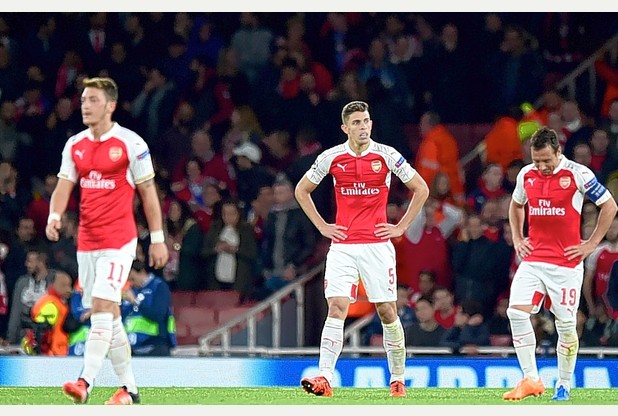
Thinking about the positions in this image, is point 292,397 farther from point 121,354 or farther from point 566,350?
point 566,350

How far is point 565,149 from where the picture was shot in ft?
58.8

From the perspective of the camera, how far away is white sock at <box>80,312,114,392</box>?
10.7m

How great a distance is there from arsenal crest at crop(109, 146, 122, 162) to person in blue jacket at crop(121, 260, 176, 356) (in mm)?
4761

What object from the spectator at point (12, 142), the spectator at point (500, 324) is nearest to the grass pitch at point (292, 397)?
the spectator at point (500, 324)

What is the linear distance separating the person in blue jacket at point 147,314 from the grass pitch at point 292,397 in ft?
4.28

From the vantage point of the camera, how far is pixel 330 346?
12000 mm

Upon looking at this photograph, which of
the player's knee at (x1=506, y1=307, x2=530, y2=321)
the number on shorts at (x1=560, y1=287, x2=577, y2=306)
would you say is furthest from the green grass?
the number on shorts at (x1=560, y1=287, x2=577, y2=306)

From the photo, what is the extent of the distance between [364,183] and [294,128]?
24.1ft

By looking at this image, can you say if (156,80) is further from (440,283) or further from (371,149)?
(371,149)

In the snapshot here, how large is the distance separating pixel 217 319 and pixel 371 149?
6.14 m

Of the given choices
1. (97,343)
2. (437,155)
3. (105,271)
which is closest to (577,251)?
(105,271)

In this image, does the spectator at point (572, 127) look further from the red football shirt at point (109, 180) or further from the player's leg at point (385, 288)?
the red football shirt at point (109, 180)

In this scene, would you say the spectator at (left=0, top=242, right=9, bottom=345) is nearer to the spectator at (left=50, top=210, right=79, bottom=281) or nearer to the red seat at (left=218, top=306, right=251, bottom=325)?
the spectator at (left=50, top=210, right=79, bottom=281)

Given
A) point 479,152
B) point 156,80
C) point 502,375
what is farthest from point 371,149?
point 156,80
